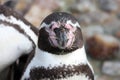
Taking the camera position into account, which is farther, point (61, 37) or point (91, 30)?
point (91, 30)

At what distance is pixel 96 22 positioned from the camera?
7.94ft

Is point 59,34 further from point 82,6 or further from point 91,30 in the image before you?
point 82,6

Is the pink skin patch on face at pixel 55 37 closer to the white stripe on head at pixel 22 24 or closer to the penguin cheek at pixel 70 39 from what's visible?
the penguin cheek at pixel 70 39

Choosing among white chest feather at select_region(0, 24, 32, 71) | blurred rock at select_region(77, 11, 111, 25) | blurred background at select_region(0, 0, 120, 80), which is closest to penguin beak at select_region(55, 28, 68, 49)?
white chest feather at select_region(0, 24, 32, 71)

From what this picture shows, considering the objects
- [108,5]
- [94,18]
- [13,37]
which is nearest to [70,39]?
[13,37]

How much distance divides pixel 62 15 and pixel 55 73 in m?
0.12

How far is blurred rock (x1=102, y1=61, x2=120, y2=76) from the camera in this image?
2.09 meters

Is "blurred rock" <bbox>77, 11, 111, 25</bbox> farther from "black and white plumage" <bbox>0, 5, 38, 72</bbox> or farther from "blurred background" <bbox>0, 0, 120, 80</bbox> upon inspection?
"black and white plumage" <bbox>0, 5, 38, 72</bbox>

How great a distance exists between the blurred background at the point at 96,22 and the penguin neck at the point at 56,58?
3.11 ft

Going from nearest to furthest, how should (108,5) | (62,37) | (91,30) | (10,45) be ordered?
(62,37) < (10,45) < (91,30) < (108,5)

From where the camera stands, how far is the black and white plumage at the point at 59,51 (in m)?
1.03

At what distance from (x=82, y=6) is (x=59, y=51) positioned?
1517 mm

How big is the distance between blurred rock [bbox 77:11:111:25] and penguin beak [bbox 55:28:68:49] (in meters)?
1.37

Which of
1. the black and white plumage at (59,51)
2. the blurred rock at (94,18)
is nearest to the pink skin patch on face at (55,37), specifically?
the black and white plumage at (59,51)
